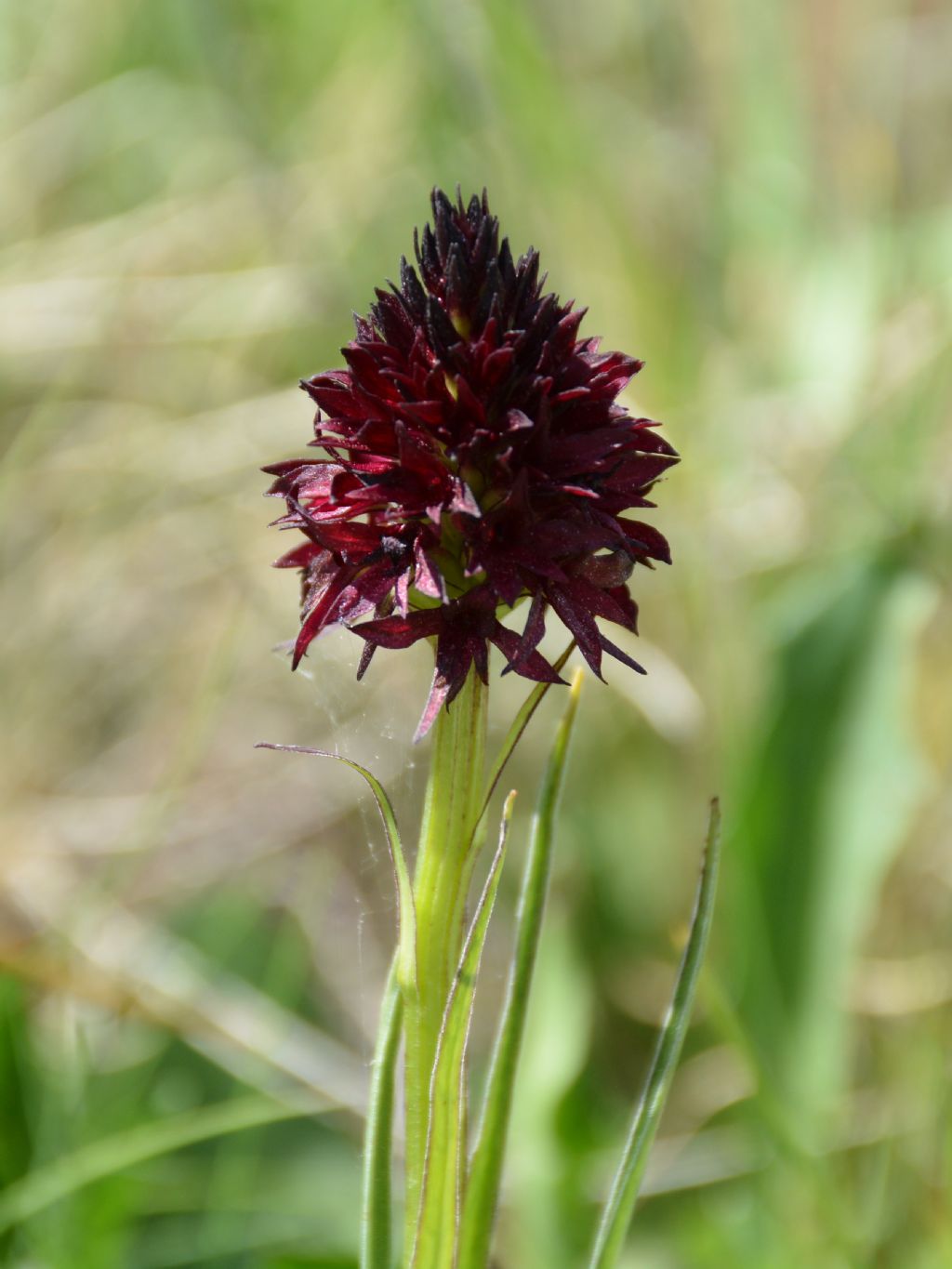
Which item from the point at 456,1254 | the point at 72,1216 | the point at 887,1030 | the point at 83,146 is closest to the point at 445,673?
the point at 456,1254

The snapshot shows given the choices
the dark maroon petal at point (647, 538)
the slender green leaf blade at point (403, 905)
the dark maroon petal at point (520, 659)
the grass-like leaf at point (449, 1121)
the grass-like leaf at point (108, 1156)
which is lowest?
the grass-like leaf at point (108, 1156)

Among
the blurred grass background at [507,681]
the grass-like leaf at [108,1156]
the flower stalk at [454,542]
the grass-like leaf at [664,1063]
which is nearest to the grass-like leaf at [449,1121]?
the flower stalk at [454,542]

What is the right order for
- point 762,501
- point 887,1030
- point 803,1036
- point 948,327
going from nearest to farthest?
point 803,1036 < point 887,1030 < point 948,327 < point 762,501

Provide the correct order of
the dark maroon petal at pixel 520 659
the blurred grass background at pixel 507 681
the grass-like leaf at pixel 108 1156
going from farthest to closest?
1. the blurred grass background at pixel 507 681
2. the grass-like leaf at pixel 108 1156
3. the dark maroon petal at pixel 520 659

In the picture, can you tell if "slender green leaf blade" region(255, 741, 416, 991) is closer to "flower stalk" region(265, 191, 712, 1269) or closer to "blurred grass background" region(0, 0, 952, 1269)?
"flower stalk" region(265, 191, 712, 1269)

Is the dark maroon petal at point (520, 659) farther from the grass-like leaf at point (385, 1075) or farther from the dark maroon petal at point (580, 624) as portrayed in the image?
the grass-like leaf at point (385, 1075)

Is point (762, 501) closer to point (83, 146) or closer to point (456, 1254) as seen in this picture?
point (456, 1254)
